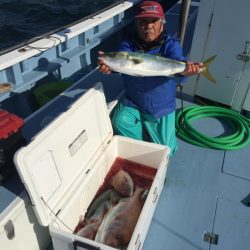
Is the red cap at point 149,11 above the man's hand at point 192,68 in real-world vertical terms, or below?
above

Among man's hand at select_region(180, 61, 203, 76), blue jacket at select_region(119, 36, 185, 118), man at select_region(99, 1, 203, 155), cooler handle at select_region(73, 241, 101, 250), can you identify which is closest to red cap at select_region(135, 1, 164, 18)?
man at select_region(99, 1, 203, 155)

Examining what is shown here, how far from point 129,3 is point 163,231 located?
3.97 metres

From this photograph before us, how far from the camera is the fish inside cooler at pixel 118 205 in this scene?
2133 millimetres

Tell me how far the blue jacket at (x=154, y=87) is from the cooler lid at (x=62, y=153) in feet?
1.67

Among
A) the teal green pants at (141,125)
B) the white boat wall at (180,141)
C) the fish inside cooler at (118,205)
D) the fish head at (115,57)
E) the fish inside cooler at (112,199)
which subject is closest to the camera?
the fish inside cooler at (112,199)

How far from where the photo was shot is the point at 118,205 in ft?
7.62

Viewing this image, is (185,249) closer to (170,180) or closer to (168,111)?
(170,180)

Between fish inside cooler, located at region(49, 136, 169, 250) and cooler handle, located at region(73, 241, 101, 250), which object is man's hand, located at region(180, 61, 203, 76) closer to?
fish inside cooler, located at region(49, 136, 169, 250)

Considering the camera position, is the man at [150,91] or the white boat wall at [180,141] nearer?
the white boat wall at [180,141]

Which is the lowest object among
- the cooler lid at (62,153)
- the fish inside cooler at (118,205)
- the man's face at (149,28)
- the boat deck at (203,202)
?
the boat deck at (203,202)

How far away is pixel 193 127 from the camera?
3719 mm

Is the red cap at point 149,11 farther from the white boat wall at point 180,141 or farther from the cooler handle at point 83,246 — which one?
the cooler handle at point 83,246

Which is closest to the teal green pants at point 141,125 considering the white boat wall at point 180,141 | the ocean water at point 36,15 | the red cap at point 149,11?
the white boat wall at point 180,141

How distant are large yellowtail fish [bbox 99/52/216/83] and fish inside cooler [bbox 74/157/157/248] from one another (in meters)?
0.93
